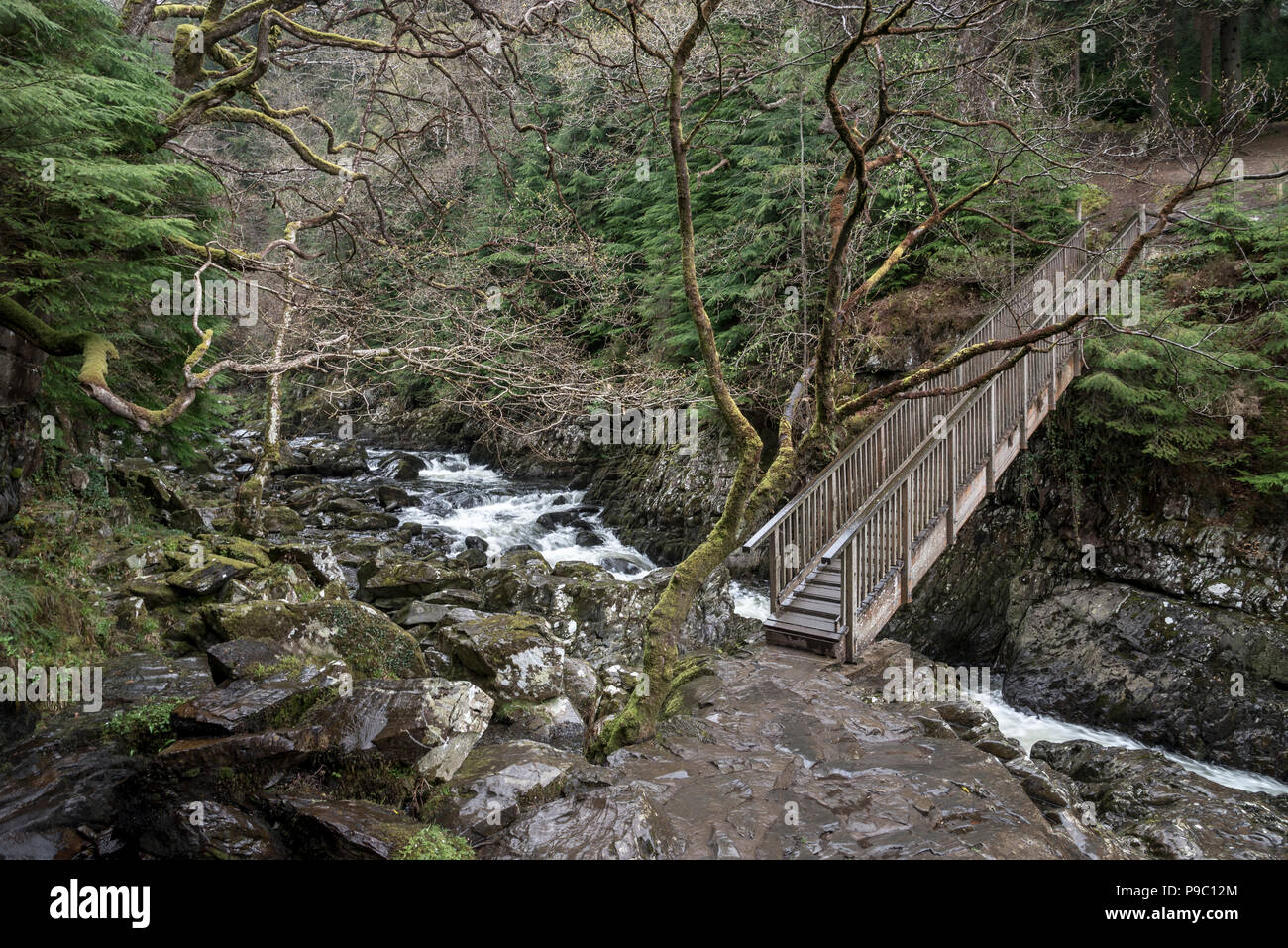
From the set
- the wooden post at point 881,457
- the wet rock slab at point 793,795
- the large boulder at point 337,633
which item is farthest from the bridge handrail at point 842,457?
the large boulder at point 337,633

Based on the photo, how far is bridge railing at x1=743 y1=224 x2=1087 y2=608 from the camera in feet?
26.5

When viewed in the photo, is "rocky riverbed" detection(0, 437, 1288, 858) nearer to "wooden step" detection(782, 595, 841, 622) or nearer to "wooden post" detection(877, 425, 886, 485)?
"wooden step" detection(782, 595, 841, 622)

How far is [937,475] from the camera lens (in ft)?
28.1

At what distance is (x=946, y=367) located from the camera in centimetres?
551

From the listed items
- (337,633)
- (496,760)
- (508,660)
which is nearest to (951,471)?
(508,660)

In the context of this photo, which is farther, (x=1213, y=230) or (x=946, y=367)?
(x=1213, y=230)

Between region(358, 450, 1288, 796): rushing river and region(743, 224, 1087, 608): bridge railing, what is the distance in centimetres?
345

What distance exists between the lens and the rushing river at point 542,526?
917 cm

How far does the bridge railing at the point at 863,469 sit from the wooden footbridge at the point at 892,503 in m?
0.02

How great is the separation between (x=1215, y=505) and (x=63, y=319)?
13.7 metres

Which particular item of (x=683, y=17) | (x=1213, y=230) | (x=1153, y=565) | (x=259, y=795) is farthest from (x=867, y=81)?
(x=259, y=795)

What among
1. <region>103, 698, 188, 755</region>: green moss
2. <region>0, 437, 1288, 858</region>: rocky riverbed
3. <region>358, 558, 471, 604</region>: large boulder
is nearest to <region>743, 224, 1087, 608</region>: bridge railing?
<region>0, 437, 1288, 858</region>: rocky riverbed
